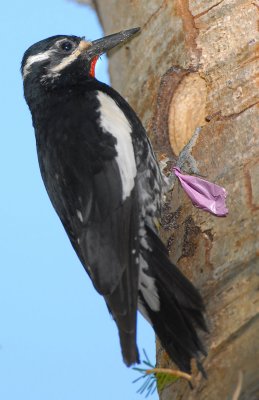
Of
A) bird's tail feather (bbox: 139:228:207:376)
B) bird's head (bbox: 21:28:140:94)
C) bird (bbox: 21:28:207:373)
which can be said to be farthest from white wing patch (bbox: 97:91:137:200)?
bird's head (bbox: 21:28:140:94)

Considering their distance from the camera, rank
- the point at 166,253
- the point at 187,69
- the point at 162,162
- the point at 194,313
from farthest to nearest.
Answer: the point at 162,162 < the point at 187,69 < the point at 166,253 < the point at 194,313

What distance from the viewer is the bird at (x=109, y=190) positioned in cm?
295

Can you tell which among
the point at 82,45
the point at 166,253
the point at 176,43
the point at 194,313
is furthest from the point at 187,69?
the point at 194,313

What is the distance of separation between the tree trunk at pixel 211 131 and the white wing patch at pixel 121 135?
0.93 feet

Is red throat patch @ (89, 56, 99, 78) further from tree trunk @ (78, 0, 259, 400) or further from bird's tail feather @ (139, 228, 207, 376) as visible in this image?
bird's tail feather @ (139, 228, 207, 376)

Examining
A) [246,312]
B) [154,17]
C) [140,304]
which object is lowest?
[246,312]

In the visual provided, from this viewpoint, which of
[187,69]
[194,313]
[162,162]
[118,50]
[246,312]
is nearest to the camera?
[246,312]

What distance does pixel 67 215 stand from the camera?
11.5 feet

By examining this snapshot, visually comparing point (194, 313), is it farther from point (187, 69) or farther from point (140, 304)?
point (187, 69)

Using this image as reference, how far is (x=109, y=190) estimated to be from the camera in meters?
3.24

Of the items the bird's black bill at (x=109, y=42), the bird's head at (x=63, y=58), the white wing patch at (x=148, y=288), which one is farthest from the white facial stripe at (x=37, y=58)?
the white wing patch at (x=148, y=288)

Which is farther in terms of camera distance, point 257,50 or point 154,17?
point 154,17

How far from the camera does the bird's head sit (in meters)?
4.05

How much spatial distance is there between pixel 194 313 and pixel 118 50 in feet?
6.84
